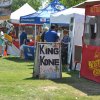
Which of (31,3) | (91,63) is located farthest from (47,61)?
(31,3)

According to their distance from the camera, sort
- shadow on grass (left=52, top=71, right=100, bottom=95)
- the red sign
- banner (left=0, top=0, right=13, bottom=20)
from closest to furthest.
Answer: shadow on grass (left=52, top=71, right=100, bottom=95), the red sign, banner (left=0, top=0, right=13, bottom=20)

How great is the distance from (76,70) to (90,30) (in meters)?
3.39

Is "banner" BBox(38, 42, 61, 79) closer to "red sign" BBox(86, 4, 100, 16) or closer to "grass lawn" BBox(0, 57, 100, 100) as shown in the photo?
"grass lawn" BBox(0, 57, 100, 100)

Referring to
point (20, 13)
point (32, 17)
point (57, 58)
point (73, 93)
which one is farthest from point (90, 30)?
point (20, 13)

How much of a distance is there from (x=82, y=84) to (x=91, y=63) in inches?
41.3

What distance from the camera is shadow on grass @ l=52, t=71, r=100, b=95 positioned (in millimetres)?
11812

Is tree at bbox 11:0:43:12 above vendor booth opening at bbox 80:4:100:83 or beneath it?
above

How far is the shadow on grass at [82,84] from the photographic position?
38.8ft

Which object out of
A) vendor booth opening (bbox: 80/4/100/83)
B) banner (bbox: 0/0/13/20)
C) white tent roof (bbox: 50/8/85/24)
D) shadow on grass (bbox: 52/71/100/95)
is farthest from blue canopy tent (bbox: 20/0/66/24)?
vendor booth opening (bbox: 80/4/100/83)

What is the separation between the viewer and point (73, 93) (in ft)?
36.9

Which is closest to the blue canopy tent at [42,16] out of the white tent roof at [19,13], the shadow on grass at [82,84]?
the white tent roof at [19,13]

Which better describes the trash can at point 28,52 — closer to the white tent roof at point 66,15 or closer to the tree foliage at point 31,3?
the white tent roof at point 66,15

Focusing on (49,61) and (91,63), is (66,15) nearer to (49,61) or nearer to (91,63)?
(49,61)

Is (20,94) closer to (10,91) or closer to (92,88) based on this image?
(10,91)
